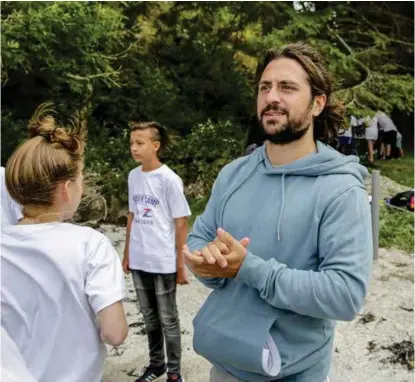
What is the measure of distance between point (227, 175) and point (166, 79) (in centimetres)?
913

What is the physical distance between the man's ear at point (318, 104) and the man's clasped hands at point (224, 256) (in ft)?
1.71

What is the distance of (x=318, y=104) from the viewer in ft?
5.47

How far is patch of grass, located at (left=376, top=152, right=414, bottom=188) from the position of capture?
9778 mm

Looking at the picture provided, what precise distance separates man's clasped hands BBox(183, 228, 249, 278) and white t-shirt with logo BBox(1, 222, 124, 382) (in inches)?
11.7

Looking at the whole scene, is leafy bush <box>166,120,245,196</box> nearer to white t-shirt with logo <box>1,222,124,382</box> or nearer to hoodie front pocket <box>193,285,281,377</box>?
hoodie front pocket <box>193,285,281,377</box>

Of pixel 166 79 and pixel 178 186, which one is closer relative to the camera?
pixel 178 186

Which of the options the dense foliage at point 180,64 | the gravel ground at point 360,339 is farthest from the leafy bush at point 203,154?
the gravel ground at point 360,339

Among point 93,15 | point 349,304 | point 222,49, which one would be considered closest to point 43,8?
point 93,15

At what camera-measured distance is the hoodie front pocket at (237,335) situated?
4.87 ft

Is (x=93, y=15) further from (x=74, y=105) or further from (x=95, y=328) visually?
(x=95, y=328)

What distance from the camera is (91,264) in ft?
4.86

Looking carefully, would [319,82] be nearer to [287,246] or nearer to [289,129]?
[289,129]

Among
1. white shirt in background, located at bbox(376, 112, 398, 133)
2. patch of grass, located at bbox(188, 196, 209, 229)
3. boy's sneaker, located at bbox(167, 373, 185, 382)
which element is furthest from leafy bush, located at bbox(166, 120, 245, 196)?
boy's sneaker, located at bbox(167, 373, 185, 382)

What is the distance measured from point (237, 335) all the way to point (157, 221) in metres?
1.59
